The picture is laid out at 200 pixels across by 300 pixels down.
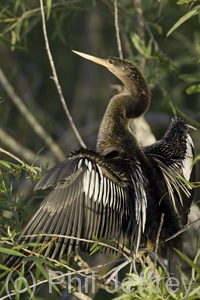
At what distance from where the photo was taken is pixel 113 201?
3260 millimetres

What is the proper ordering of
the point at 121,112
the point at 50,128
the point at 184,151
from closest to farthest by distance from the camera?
1. the point at 184,151
2. the point at 121,112
3. the point at 50,128

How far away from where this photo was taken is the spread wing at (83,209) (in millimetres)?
3086

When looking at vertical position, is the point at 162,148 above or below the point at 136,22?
below

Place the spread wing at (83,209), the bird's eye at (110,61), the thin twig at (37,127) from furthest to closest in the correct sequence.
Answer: the thin twig at (37,127), the bird's eye at (110,61), the spread wing at (83,209)

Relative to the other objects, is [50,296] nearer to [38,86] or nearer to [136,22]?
[136,22]

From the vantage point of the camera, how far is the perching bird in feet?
10.2

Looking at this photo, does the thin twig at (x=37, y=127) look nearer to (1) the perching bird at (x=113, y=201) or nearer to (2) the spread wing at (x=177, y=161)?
(2) the spread wing at (x=177, y=161)

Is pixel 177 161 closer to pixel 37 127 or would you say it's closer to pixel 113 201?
pixel 113 201

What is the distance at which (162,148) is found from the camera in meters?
4.00

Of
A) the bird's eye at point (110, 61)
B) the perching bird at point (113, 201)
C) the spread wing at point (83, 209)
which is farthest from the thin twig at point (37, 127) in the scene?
the spread wing at point (83, 209)

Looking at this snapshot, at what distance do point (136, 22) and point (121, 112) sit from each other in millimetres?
1177

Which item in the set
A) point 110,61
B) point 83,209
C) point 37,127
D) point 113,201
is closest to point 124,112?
point 110,61

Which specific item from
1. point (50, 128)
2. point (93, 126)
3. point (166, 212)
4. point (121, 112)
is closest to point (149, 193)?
point (166, 212)

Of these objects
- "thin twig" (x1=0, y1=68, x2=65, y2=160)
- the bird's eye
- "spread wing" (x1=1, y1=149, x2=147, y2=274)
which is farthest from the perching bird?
"thin twig" (x1=0, y1=68, x2=65, y2=160)
